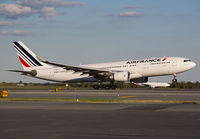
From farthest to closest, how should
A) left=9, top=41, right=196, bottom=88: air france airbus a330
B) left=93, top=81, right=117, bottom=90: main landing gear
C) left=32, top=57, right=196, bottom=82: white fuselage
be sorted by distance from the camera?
left=93, top=81, right=117, bottom=90: main landing gear, left=9, top=41, right=196, bottom=88: air france airbus a330, left=32, top=57, right=196, bottom=82: white fuselage

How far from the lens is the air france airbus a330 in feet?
184

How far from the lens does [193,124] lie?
49.8ft

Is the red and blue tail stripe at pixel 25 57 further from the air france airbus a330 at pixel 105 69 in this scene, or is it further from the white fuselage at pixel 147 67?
the white fuselage at pixel 147 67

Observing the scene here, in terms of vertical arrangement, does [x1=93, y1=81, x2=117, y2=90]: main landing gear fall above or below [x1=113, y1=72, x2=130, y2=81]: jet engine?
below

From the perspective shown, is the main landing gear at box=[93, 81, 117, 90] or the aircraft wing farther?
the main landing gear at box=[93, 81, 117, 90]

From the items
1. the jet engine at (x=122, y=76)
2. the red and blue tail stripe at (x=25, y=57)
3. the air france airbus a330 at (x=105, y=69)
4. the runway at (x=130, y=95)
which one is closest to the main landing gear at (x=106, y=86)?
the air france airbus a330 at (x=105, y=69)

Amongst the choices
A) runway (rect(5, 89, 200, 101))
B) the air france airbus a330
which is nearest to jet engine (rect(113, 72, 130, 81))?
the air france airbus a330

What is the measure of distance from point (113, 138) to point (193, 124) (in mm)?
5141

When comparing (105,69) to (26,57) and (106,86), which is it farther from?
(26,57)

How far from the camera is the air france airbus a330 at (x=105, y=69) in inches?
2203

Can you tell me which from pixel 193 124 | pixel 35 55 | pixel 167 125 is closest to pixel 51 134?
pixel 167 125

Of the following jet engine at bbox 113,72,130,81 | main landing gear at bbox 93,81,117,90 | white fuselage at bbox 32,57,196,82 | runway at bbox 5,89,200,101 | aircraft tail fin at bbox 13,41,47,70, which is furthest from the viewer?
aircraft tail fin at bbox 13,41,47,70

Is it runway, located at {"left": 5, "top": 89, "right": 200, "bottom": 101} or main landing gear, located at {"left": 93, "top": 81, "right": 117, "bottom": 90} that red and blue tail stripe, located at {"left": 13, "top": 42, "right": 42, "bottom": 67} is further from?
runway, located at {"left": 5, "top": 89, "right": 200, "bottom": 101}

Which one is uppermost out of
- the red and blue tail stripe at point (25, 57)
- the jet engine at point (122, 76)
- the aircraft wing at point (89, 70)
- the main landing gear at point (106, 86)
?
the red and blue tail stripe at point (25, 57)
